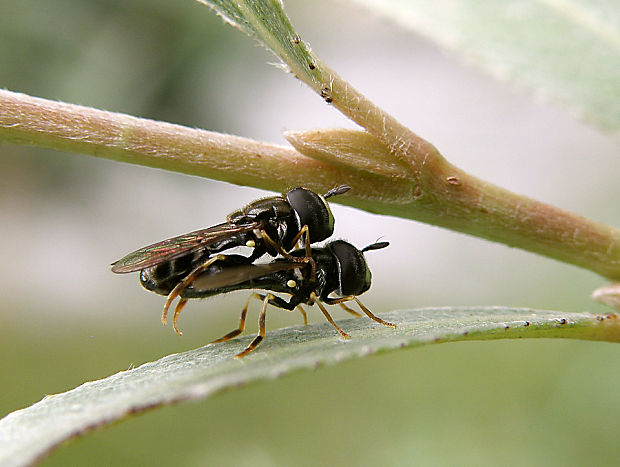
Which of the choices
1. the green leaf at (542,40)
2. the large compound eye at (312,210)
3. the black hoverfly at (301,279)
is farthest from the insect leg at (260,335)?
the green leaf at (542,40)

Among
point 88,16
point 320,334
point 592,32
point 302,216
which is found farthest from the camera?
point 88,16

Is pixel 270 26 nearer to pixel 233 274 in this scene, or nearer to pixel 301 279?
pixel 233 274

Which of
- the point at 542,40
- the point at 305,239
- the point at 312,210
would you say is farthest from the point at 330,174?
the point at 542,40

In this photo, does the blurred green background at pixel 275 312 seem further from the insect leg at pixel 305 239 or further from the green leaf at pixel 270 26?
the green leaf at pixel 270 26

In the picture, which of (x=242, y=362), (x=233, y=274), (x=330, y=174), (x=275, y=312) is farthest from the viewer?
(x=275, y=312)

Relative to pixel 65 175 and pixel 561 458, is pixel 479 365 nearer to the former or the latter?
pixel 561 458

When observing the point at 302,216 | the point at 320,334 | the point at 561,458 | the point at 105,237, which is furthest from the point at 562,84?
the point at 105,237
